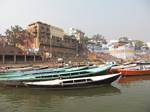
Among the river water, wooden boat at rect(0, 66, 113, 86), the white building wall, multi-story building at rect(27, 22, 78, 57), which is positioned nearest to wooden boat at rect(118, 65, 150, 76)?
wooden boat at rect(0, 66, 113, 86)

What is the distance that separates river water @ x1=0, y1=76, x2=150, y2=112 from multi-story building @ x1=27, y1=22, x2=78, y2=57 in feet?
95.3

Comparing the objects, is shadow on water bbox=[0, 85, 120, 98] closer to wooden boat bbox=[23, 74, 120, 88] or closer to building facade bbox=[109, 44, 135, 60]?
wooden boat bbox=[23, 74, 120, 88]

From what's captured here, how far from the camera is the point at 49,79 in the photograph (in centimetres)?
1349

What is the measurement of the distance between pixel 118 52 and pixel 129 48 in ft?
8.30

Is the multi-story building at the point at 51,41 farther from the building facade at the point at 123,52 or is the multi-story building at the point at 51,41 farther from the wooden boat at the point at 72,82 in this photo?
the wooden boat at the point at 72,82

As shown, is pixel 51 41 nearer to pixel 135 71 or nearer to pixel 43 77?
pixel 135 71

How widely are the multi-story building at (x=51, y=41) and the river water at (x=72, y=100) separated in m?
29.1

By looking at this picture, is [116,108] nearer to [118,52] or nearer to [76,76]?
[76,76]

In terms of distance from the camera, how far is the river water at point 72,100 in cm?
868

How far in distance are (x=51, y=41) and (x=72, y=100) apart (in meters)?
35.9

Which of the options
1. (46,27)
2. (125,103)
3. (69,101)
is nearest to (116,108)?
(125,103)

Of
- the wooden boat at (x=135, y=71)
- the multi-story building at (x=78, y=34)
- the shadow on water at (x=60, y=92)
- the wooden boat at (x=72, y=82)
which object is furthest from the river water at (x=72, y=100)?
the multi-story building at (x=78, y=34)

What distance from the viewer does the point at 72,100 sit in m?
10.5

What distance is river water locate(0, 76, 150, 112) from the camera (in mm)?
8680
